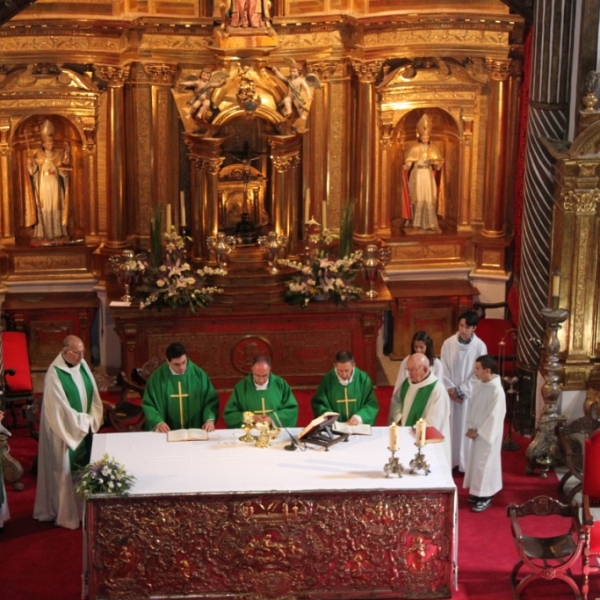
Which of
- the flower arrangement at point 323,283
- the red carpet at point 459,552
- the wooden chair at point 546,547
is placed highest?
the flower arrangement at point 323,283

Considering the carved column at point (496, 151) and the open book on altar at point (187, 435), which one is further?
the carved column at point (496, 151)

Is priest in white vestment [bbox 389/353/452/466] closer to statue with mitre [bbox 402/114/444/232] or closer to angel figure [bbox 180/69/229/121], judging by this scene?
angel figure [bbox 180/69/229/121]

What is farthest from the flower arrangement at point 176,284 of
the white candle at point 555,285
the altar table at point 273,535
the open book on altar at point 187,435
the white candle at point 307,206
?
the altar table at point 273,535

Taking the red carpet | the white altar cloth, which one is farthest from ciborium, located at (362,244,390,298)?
the white altar cloth

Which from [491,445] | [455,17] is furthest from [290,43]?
[491,445]

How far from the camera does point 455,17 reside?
15469 millimetres

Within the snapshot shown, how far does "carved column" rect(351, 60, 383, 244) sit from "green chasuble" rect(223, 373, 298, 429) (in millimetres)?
4909

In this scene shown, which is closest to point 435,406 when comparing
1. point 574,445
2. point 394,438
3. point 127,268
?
point 394,438

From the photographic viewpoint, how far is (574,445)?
40.3 feet

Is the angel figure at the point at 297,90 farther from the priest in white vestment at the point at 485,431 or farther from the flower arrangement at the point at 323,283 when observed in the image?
the priest in white vestment at the point at 485,431

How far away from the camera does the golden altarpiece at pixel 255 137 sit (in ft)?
49.9

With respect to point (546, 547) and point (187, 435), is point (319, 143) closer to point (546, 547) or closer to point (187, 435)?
point (187, 435)

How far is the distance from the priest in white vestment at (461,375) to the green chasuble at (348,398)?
4.40ft

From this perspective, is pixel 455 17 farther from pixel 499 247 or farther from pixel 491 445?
pixel 491 445
